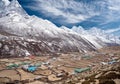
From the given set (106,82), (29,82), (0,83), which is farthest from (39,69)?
(106,82)

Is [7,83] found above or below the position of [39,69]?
above

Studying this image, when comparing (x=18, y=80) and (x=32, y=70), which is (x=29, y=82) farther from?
(x=32, y=70)

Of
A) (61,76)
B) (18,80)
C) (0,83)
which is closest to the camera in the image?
(0,83)

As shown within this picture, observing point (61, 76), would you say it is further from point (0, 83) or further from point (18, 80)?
point (0, 83)

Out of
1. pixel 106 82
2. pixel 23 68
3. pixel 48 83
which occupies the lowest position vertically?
pixel 23 68

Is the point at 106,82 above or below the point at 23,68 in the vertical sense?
above

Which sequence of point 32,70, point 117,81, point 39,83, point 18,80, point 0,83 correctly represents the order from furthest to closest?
1. point 32,70
2. point 18,80
3. point 39,83
4. point 0,83
5. point 117,81

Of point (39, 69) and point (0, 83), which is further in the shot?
point (39, 69)

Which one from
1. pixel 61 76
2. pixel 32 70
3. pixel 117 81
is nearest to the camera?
pixel 117 81

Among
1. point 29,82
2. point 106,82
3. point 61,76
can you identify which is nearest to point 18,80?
point 29,82
